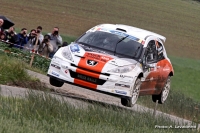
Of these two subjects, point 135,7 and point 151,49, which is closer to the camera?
point 151,49

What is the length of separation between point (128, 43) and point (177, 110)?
374cm

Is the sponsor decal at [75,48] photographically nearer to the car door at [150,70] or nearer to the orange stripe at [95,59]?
the orange stripe at [95,59]

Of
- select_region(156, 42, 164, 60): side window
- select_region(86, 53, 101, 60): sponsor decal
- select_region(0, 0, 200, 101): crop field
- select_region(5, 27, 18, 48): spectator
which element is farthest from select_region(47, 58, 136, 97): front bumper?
select_region(0, 0, 200, 101): crop field

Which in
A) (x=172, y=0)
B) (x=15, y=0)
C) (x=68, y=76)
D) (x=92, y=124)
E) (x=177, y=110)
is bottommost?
(x=172, y=0)

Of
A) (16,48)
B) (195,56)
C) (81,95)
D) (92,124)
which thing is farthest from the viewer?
(195,56)

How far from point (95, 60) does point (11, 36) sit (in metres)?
7.85

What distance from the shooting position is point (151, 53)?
16422 mm

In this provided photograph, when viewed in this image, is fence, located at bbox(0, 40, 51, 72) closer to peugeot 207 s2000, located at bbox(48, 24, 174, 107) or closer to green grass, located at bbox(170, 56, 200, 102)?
peugeot 207 s2000, located at bbox(48, 24, 174, 107)

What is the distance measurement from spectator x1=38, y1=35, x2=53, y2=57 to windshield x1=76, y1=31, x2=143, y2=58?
610cm

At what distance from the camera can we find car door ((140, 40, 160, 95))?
616 inches

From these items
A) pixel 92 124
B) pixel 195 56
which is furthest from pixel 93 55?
pixel 195 56

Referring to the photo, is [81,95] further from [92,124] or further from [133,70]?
[92,124]

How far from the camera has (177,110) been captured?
18.9 m

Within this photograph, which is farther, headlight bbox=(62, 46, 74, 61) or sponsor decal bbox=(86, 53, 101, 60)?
headlight bbox=(62, 46, 74, 61)
